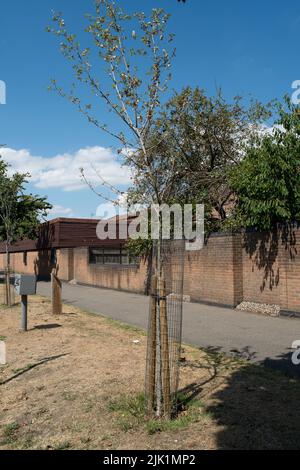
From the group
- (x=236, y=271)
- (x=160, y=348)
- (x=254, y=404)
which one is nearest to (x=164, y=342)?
(x=160, y=348)

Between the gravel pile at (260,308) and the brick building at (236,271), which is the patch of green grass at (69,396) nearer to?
the brick building at (236,271)

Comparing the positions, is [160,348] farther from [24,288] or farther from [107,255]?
[107,255]

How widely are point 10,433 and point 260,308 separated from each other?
8.70 meters

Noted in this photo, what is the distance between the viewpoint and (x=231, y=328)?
31.6ft

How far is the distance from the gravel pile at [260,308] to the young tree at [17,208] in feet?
37.5

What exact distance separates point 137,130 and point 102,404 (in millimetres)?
3213

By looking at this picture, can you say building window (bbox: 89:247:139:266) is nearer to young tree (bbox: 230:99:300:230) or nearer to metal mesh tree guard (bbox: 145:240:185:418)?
young tree (bbox: 230:99:300:230)

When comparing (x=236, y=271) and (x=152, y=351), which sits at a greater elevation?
(x=236, y=271)

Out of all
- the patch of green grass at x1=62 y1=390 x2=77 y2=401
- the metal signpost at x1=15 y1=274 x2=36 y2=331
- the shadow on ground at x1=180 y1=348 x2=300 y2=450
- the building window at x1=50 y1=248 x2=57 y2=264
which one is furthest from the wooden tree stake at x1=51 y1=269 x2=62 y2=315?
the building window at x1=50 y1=248 x2=57 y2=264

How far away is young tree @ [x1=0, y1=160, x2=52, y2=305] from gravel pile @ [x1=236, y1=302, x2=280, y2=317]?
11.4 meters

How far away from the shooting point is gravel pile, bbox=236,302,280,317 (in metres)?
11.3

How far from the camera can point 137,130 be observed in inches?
191

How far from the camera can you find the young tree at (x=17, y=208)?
818 inches
